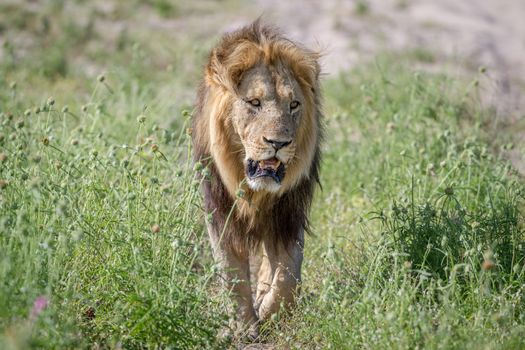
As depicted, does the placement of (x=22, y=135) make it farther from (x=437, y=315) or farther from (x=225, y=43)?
(x=437, y=315)

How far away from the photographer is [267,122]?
13.9ft

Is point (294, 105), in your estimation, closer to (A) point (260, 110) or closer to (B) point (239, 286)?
(A) point (260, 110)

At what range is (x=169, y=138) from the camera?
15.3 feet

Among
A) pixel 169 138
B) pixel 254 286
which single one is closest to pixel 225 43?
pixel 169 138

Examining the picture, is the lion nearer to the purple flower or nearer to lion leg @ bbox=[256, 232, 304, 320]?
lion leg @ bbox=[256, 232, 304, 320]

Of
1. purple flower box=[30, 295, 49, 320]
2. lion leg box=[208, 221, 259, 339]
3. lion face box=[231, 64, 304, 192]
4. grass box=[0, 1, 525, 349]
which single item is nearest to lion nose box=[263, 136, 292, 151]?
lion face box=[231, 64, 304, 192]

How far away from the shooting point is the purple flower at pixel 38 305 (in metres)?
3.35

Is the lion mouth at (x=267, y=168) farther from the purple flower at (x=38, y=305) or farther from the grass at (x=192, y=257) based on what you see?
the purple flower at (x=38, y=305)

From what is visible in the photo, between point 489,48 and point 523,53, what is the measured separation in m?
0.57

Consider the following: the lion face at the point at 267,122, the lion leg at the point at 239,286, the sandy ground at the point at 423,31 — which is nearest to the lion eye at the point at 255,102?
the lion face at the point at 267,122

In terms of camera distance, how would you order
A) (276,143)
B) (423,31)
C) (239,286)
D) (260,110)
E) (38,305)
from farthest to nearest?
(423,31) < (239,286) < (260,110) < (276,143) < (38,305)

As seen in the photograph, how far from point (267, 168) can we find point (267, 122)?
23 centimetres

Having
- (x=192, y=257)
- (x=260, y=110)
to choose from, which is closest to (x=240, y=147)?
(x=260, y=110)

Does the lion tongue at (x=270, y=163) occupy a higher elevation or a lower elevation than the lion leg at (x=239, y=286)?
higher
